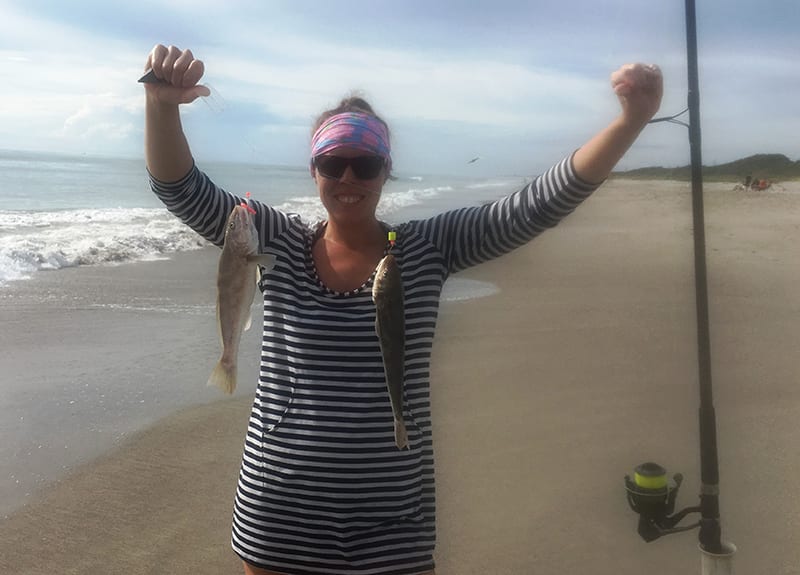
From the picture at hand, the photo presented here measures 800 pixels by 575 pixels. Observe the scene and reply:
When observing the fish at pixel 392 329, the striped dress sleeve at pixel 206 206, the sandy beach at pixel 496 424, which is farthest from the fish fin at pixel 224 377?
the sandy beach at pixel 496 424

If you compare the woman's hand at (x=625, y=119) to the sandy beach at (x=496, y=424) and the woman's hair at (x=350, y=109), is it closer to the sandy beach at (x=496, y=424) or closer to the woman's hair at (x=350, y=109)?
the woman's hair at (x=350, y=109)

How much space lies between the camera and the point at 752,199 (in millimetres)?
28516

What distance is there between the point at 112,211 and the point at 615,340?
22.7 metres

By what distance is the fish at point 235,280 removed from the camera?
238cm

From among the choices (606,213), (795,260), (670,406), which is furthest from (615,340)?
(606,213)

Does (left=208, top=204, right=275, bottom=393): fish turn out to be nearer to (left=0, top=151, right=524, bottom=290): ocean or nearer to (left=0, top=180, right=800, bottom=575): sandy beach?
(left=0, top=151, right=524, bottom=290): ocean

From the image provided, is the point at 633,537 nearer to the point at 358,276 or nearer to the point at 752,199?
the point at 358,276

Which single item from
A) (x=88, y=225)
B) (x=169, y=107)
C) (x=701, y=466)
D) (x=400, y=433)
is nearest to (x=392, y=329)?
(x=400, y=433)

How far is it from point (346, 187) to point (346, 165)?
0.07m

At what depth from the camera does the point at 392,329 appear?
2.27 metres

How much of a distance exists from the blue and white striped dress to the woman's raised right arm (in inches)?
2.7

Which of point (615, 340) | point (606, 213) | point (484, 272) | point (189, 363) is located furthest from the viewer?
point (606, 213)

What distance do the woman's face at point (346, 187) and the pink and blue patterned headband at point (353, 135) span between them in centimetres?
2

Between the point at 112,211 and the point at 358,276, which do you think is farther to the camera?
the point at 112,211
